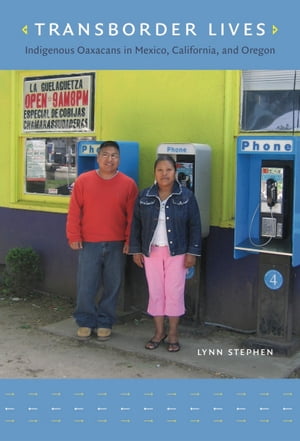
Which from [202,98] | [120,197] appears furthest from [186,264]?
[202,98]

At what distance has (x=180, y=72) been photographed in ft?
18.1

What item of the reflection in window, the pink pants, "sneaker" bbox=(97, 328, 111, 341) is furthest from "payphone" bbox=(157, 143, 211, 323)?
the reflection in window

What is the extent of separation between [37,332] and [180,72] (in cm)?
273

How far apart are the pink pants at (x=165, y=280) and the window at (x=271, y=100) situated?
138 centimetres

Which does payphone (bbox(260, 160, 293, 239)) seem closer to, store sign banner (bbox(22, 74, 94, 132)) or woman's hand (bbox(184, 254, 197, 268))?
woman's hand (bbox(184, 254, 197, 268))

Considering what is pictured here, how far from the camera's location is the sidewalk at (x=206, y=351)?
4.55 meters

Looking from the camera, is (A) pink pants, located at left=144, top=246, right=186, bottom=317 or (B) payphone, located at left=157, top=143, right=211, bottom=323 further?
(B) payphone, located at left=157, top=143, right=211, bottom=323

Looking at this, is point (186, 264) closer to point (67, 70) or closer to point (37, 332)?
point (37, 332)

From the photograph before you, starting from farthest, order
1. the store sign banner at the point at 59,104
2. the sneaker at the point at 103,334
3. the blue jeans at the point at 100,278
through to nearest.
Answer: the store sign banner at the point at 59,104
the sneaker at the point at 103,334
the blue jeans at the point at 100,278

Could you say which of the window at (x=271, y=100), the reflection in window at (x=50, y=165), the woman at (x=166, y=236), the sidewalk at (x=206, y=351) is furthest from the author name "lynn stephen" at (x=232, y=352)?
the reflection in window at (x=50, y=165)

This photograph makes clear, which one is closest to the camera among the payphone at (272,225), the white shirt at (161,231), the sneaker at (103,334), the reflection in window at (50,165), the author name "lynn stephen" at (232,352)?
the payphone at (272,225)

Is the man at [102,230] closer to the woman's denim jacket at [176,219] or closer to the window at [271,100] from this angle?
the woman's denim jacket at [176,219]

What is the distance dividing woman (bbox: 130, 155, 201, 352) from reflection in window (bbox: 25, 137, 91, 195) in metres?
2.02

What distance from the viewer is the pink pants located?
4793 mm
